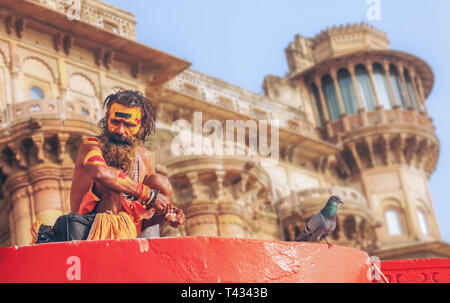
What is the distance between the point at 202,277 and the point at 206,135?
20.2 metres

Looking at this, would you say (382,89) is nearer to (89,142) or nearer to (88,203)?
(89,142)

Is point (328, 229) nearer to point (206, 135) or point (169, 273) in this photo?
point (169, 273)

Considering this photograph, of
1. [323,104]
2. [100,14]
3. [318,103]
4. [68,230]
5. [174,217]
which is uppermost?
[318,103]

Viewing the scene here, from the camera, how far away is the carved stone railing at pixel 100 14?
22641mm

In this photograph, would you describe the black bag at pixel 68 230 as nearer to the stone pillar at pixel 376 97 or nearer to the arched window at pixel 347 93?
the stone pillar at pixel 376 97

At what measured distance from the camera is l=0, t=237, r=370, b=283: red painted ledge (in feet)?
19.8

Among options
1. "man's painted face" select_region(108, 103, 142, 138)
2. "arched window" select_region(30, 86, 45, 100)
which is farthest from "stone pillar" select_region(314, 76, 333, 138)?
"man's painted face" select_region(108, 103, 142, 138)

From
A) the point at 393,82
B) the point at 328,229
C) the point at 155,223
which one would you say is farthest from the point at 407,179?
the point at 155,223

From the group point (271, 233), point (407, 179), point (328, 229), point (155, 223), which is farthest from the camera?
point (407, 179)

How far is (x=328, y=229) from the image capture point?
882 cm

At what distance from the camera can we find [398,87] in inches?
1273

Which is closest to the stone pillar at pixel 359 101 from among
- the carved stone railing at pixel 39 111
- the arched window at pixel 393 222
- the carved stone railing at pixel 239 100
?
the carved stone railing at pixel 239 100

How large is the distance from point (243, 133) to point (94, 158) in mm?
20591

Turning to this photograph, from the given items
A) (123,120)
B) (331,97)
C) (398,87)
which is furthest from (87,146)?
(398,87)
